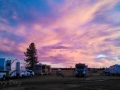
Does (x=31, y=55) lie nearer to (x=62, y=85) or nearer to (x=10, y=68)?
(x=10, y=68)

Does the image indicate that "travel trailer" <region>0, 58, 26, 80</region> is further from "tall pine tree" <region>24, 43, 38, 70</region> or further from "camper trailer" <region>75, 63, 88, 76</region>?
"tall pine tree" <region>24, 43, 38, 70</region>

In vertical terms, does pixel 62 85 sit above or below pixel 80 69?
below

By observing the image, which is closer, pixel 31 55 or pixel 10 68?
pixel 10 68

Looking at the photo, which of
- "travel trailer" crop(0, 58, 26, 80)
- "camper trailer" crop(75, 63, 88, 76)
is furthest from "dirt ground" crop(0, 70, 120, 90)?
"camper trailer" crop(75, 63, 88, 76)

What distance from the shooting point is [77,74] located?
183 ft

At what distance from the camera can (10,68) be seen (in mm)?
41406

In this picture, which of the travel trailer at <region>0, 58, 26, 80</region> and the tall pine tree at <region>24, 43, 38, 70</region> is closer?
the travel trailer at <region>0, 58, 26, 80</region>

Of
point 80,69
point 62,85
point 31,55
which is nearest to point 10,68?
point 62,85

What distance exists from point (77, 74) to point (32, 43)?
57.8m

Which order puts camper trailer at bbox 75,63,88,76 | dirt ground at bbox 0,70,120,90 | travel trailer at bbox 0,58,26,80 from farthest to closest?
camper trailer at bbox 75,63,88,76, travel trailer at bbox 0,58,26,80, dirt ground at bbox 0,70,120,90

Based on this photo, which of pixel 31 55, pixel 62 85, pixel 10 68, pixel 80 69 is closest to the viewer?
pixel 62 85

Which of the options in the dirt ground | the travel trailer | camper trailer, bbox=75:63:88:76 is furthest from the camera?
camper trailer, bbox=75:63:88:76

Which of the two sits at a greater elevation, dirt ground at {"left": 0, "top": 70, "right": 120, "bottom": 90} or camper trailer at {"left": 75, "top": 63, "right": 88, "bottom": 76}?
camper trailer at {"left": 75, "top": 63, "right": 88, "bottom": 76}

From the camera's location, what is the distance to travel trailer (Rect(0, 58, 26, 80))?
38.7 metres
